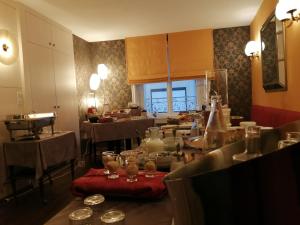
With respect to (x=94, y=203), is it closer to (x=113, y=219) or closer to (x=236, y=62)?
(x=113, y=219)

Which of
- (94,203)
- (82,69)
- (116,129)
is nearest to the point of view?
(94,203)

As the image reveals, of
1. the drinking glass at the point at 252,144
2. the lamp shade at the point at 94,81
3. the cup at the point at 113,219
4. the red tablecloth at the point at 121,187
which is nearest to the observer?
the drinking glass at the point at 252,144

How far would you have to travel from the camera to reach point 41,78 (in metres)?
4.20

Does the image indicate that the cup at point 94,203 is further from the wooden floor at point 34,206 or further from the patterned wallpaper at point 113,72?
the patterned wallpaper at point 113,72

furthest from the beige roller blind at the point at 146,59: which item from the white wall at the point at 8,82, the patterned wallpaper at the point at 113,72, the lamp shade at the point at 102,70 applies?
the white wall at the point at 8,82

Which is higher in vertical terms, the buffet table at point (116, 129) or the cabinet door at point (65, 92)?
the cabinet door at point (65, 92)

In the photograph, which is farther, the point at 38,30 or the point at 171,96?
the point at 171,96

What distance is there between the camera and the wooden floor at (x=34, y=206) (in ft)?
8.94

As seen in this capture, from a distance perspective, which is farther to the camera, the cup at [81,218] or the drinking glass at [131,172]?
the drinking glass at [131,172]

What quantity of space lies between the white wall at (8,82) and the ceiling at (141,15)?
0.41 meters

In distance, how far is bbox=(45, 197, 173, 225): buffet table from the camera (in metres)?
0.79

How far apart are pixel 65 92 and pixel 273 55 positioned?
363cm

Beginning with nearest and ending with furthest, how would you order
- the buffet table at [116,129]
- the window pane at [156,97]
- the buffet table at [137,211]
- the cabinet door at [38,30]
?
1. the buffet table at [137,211]
2. the cabinet door at [38,30]
3. the buffet table at [116,129]
4. the window pane at [156,97]

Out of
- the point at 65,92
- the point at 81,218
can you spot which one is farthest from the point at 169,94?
the point at 81,218
